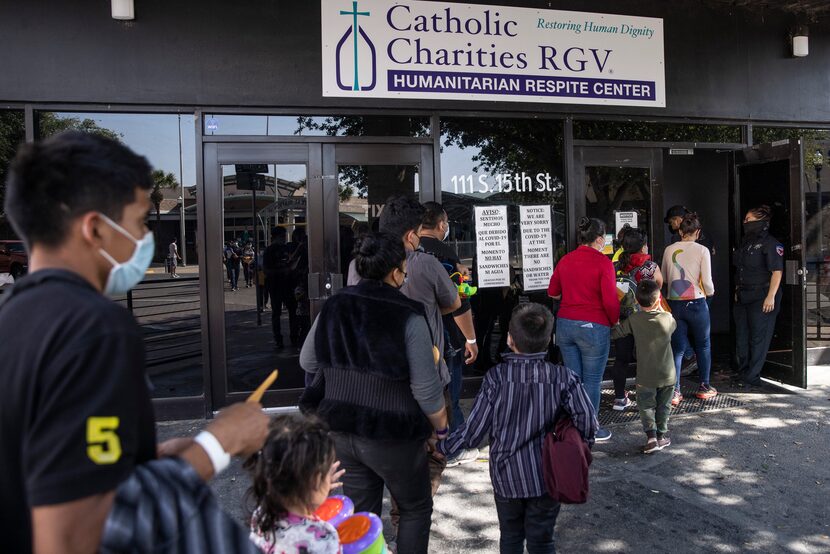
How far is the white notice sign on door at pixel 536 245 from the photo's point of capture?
20.8ft

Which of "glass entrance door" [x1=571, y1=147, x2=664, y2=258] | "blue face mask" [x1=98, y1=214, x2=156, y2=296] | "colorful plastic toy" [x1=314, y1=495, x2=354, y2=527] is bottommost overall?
"colorful plastic toy" [x1=314, y1=495, x2=354, y2=527]

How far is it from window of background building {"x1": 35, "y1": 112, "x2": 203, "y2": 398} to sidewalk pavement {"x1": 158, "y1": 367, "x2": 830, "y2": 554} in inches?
21.3

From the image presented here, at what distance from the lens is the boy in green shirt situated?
15.0ft

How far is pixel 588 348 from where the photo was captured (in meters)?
4.84

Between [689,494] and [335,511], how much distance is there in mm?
2719

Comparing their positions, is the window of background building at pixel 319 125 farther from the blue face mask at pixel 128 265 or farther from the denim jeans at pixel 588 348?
the blue face mask at pixel 128 265

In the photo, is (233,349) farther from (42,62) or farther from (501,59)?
(501,59)

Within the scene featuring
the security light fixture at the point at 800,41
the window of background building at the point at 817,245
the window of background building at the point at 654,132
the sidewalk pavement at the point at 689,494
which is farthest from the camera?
the window of background building at the point at 817,245

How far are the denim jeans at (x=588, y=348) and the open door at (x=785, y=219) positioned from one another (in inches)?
103

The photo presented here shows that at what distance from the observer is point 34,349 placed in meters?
1.14

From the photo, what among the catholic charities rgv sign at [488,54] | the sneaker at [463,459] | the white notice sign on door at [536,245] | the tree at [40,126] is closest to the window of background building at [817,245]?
the catholic charities rgv sign at [488,54]

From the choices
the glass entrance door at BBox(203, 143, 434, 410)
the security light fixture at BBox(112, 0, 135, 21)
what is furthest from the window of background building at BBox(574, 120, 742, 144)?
the security light fixture at BBox(112, 0, 135, 21)

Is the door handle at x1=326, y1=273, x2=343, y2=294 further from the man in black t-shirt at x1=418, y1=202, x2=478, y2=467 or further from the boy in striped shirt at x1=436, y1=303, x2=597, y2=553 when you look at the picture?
the boy in striped shirt at x1=436, y1=303, x2=597, y2=553

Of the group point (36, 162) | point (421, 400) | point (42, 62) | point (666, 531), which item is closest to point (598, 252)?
point (666, 531)
